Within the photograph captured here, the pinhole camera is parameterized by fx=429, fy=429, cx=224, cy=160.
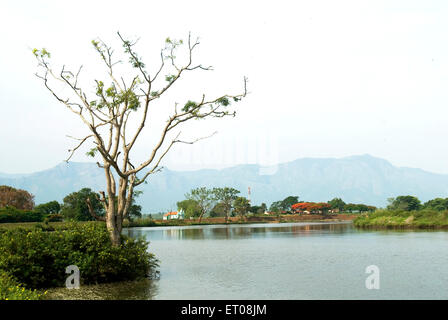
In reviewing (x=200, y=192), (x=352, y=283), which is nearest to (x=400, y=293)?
(x=352, y=283)

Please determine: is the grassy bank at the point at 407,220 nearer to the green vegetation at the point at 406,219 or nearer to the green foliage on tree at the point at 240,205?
the green vegetation at the point at 406,219

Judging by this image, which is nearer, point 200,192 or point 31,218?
point 31,218

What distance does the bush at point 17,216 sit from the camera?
57.8 m

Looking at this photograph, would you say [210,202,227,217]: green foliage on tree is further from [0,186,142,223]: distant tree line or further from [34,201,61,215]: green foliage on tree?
[34,201,61,215]: green foliage on tree

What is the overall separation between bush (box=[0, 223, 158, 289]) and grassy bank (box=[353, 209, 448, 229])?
44595 mm

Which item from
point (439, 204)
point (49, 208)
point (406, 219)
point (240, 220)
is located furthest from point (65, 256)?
point (439, 204)

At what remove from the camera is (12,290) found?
9500 mm

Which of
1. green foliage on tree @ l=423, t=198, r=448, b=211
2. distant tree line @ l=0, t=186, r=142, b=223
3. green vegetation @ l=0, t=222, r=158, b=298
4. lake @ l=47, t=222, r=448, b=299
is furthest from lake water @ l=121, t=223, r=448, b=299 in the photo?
green foliage on tree @ l=423, t=198, r=448, b=211

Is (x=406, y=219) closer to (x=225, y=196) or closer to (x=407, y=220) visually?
(x=407, y=220)

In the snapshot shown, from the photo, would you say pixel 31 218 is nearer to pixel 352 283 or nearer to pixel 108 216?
pixel 108 216

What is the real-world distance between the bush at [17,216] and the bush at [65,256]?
158ft

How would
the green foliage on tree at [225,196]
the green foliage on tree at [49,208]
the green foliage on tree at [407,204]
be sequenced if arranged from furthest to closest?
the green foliage on tree at [407,204] → the green foliage on tree at [225,196] → the green foliage on tree at [49,208]

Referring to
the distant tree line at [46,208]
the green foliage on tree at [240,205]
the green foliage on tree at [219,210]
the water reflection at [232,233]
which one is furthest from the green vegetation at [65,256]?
the green foliage on tree at [219,210]
